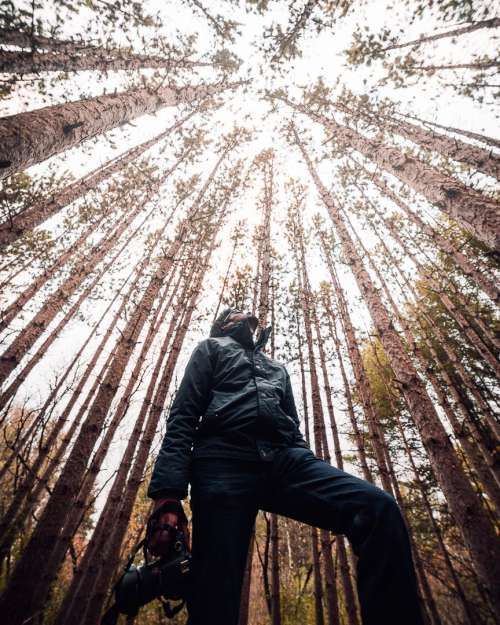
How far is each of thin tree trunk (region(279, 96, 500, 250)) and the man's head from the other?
2845mm

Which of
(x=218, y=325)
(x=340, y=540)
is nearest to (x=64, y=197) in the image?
(x=218, y=325)

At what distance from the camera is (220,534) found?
1481 millimetres

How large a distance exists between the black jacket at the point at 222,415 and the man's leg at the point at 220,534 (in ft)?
0.30

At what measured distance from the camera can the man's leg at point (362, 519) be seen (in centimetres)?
113

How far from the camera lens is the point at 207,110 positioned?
10898mm

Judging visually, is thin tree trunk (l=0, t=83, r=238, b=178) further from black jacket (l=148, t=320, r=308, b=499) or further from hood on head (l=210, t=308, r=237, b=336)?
black jacket (l=148, t=320, r=308, b=499)

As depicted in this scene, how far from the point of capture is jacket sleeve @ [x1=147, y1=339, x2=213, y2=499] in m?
1.62

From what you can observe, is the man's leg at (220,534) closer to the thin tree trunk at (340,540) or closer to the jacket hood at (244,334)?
the jacket hood at (244,334)

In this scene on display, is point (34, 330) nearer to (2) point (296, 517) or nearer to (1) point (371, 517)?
(2) point (296, 517)

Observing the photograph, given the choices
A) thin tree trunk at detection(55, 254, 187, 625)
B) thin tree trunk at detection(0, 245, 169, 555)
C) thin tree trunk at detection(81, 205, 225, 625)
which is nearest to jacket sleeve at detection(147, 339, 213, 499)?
thin tree trunk at detection(55, 254, 187, 625)

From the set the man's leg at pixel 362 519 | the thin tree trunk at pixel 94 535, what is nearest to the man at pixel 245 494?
the man's leg at pixel 362 519

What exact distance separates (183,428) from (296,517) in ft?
2.77

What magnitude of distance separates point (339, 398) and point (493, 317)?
18.6 feet

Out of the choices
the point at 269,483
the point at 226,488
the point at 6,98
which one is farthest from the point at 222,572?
the point at 6,98
